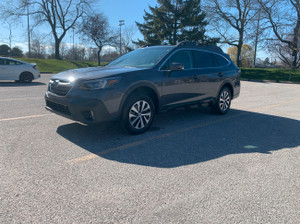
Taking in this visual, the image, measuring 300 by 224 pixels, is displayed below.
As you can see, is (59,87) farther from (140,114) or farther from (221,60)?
(221,60)

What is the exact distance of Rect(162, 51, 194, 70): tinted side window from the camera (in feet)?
17.0

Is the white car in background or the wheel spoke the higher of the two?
the white car in background

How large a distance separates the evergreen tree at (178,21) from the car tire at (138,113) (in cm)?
3129

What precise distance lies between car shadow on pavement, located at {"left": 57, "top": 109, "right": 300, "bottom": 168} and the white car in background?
1060 centimetres

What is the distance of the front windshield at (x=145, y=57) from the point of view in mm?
5181

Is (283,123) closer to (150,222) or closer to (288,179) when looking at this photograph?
(288,179)

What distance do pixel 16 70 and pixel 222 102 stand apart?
1185 cm

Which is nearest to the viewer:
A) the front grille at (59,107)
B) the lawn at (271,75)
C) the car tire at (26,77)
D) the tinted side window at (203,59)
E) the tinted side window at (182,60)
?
the front grille at (59,107)

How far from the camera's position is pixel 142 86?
4.63 m

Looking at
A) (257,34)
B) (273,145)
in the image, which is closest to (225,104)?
(273,145)

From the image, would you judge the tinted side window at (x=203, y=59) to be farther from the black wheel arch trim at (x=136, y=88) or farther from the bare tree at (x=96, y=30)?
the bare tree at (x=96, y=30)

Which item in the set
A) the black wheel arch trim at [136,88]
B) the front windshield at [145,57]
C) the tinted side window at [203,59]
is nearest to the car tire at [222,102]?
the tinted side window at [203,59]

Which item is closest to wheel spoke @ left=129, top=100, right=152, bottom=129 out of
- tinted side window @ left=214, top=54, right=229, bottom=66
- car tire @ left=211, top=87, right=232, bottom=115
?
car tire @ left=211, top=87, right=232, bottom=115

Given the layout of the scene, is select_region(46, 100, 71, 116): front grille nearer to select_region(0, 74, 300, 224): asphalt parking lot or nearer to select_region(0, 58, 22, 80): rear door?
select_region(0, 74, 300, 224): asphalt parking lot
